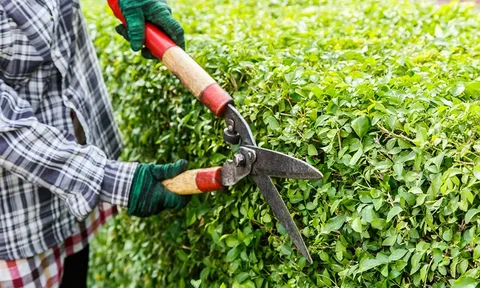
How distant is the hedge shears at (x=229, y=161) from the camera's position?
195cm

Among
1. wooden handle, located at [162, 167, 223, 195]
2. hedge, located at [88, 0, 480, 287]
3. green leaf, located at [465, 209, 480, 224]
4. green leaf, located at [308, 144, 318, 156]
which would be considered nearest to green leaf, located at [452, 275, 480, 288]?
hedge, located at [88, 0, 480, 287]

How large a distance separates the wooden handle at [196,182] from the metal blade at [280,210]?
19cm

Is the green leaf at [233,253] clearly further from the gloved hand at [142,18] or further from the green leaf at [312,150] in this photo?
the gloved hand at [142,18]

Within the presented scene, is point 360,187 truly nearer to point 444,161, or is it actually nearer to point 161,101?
point 444,161

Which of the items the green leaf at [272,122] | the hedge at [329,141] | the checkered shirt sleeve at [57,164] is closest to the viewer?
the hedge at [329,141]

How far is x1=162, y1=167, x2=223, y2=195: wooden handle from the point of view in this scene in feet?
7.22

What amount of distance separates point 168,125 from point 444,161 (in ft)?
4.60

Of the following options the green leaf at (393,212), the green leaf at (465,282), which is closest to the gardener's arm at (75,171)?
the green leaf at (393,212)

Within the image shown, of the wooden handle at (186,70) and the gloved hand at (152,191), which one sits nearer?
the wooden handle at (186,70)

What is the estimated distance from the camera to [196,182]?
7.32 feet

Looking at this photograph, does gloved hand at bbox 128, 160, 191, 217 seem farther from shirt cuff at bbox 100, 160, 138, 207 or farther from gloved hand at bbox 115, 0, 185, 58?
gloved hand at bbox 115, 0, 185, 58

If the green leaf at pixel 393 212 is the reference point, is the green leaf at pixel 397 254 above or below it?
below

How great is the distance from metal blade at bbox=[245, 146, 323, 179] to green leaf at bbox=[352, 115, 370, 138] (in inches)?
6.3

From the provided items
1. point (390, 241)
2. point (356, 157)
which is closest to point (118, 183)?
point (356, 157)
